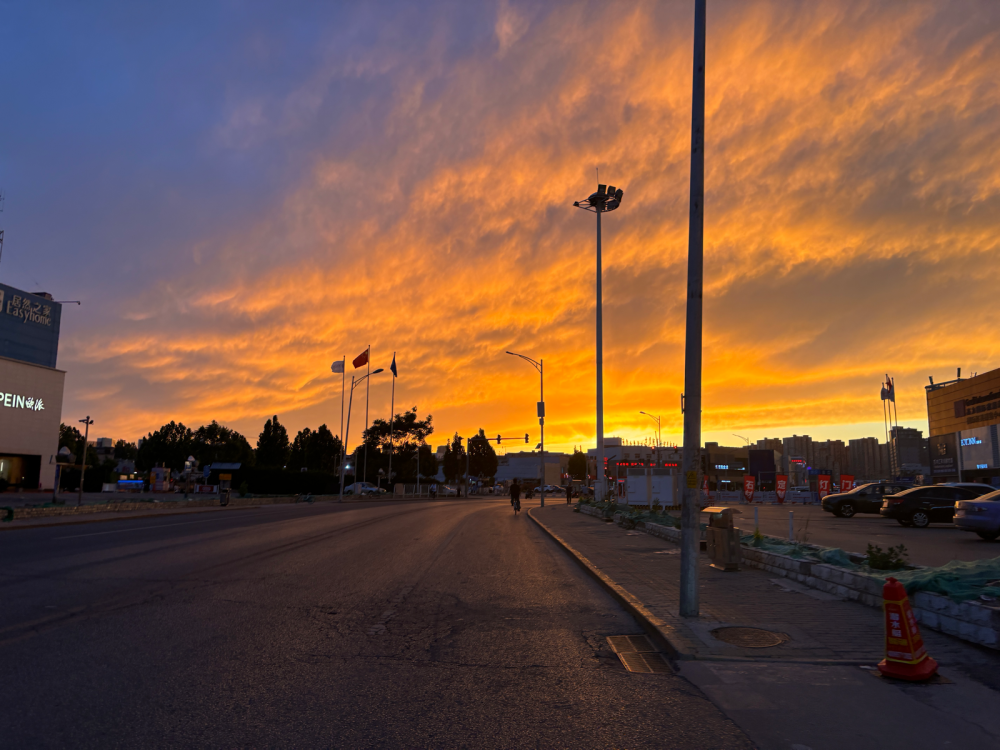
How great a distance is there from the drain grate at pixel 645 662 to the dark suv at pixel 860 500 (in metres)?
28.0

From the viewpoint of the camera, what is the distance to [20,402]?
6050cm

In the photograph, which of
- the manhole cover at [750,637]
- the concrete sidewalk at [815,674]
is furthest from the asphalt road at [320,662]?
the manhole cover at [750,637]

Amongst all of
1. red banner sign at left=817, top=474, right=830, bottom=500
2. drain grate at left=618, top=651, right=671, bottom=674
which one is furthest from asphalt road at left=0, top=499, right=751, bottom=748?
red banner sign at left=817, top=474, right=830, bottom=500

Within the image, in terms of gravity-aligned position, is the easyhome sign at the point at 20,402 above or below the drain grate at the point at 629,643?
above

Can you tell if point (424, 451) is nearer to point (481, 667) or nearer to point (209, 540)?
point (209, 540)

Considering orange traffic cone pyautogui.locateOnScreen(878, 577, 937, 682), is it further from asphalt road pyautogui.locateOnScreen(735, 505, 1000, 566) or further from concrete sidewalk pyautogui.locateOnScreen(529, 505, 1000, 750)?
asphalt road pyautogui.locateOnScreen(735, 505, 1000, 566)

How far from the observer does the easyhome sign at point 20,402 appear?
58.5 meters

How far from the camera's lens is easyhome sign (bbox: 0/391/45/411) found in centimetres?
5853

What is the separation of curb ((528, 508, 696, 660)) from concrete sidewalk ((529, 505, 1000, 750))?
2 centimetres

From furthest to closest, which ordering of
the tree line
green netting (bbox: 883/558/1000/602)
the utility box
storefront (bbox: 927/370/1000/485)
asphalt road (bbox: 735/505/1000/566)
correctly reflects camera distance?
the tree line < storefront (bbox: 927/370/1000/485) < asphalt road (bbox: 735/505/1000/566) < the utility box < green netting (bbox: 883/558/1000/602)

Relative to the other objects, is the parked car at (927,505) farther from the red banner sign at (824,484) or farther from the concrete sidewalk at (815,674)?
the red banner sign at (824,484)

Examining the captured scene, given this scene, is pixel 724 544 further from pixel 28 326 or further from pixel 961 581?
pixel 28 326

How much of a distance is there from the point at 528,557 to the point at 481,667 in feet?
31.4

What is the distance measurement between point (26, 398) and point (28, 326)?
14058mm
